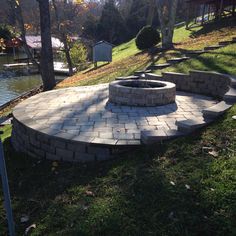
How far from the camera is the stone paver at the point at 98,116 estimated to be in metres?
4.63

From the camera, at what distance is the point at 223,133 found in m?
4.18

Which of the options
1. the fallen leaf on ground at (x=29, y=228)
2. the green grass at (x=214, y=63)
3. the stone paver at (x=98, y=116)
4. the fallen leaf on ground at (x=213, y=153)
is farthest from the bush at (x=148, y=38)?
the fallen leaf on ground at (x=29, y=228)

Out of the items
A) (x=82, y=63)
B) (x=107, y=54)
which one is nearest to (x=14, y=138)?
(x=107, y=54)

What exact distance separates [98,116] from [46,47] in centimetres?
712

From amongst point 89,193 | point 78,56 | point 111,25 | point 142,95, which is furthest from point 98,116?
point 111,25

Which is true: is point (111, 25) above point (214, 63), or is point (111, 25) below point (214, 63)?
below

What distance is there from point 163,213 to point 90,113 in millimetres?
3282

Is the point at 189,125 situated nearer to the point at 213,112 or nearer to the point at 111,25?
the point at 213,112

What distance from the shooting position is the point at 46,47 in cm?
1174

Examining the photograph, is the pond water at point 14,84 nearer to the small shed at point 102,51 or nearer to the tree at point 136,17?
the small shed at point 102,51

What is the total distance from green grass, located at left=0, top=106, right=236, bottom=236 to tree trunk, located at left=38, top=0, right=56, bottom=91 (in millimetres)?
8141

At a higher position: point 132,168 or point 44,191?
point 132,168

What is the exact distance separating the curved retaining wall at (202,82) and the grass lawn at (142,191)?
2.52 meters

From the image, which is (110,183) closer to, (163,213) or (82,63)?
(163,213)
